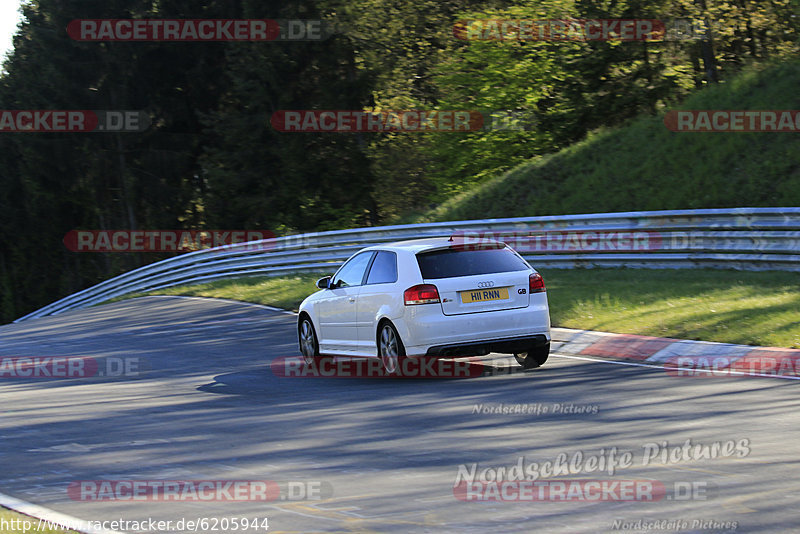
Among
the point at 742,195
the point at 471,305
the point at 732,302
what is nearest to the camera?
the point at 471,305

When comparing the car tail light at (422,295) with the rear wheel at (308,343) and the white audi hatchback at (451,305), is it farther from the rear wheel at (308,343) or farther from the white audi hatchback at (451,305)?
the rear wheel at (308,343)

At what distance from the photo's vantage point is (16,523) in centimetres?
590

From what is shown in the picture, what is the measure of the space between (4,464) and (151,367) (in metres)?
6.19

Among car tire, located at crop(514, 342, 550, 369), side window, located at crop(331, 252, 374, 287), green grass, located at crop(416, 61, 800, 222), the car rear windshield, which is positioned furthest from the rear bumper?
green grass, located at crop(416, 61, 800, 222)

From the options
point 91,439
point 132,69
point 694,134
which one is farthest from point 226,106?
point 91,439

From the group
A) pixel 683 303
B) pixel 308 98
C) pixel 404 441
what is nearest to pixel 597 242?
pixel 683 303

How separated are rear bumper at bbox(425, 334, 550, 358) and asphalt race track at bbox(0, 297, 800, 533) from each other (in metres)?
0.33

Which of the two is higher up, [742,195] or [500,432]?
[742,195]

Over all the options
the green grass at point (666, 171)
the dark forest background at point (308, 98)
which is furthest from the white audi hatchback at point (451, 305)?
the dark forest background at point (308, 98)

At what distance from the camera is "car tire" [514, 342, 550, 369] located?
11.9m

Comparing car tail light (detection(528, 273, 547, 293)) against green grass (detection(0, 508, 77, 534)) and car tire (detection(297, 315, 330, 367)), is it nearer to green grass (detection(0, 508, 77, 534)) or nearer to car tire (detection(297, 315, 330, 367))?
car tire (detection(297, 315, 330, 367))

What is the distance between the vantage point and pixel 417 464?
7.37 meters

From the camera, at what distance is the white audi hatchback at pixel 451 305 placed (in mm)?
11273

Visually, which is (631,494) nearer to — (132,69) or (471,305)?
(471,305)
